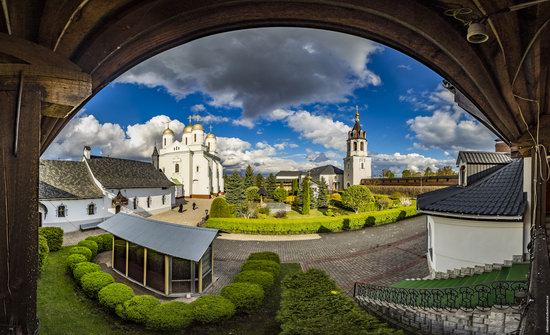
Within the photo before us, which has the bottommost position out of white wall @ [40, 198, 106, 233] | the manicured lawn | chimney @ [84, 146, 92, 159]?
the manicured lawn

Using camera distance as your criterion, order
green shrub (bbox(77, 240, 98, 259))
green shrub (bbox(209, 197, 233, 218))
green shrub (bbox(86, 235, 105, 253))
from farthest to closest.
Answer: green shrub (bbox(209, 197, 233, 218)), green shrub (bbox(86, 235, 105, 253)), green shrub (bbox(77, 240, 98, 259))

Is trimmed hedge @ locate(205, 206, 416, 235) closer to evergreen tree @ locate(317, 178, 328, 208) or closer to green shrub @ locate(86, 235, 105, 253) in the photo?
green shrub @ locate(86, 235, 105, 253)

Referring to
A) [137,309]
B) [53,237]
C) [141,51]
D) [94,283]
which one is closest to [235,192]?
[53,237]

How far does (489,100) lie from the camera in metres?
2.43

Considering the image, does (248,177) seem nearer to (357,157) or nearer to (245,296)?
(357,157)

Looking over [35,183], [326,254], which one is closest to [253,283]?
[326,254]

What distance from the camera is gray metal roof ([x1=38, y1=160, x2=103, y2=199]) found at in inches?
789

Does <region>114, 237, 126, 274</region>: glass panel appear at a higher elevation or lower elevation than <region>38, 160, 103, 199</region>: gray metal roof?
lower

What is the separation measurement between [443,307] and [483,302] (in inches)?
31.4

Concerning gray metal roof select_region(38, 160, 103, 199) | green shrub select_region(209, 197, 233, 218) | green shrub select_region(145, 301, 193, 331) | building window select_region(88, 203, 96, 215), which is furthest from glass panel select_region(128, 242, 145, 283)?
building window select_region(88, 203, 96, 215)

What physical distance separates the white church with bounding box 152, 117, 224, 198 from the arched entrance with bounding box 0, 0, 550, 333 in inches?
1616

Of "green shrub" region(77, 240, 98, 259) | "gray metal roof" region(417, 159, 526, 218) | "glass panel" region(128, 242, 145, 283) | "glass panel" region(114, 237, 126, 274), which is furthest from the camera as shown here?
"green shrub" region(77, 240, 98, 259)

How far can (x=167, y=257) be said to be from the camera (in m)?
9.87

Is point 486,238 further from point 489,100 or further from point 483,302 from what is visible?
point 489,100
